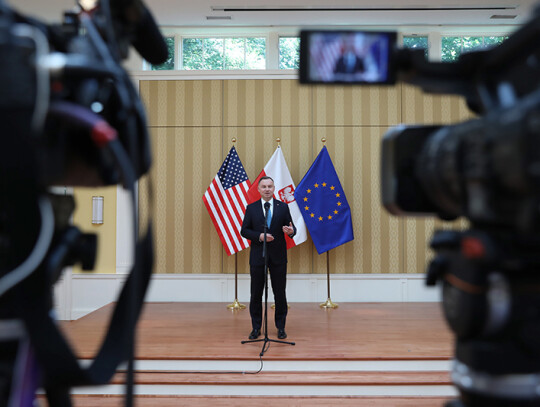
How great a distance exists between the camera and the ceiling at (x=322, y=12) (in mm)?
5316

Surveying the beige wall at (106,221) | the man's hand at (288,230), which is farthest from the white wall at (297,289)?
the man's hand at (288,230)

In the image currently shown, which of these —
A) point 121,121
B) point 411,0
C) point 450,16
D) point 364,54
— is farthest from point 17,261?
point 450,16

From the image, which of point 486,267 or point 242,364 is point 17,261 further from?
point 242,364

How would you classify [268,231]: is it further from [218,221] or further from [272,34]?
[272,34]

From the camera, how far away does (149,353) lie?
142 inches

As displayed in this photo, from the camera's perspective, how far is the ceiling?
5.32 metres

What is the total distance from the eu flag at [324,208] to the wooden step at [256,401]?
104 inches

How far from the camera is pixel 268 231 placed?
4.20 meters

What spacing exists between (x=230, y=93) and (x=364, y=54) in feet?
18.7

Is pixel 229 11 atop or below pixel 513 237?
atop

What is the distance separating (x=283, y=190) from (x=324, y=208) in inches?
22.4

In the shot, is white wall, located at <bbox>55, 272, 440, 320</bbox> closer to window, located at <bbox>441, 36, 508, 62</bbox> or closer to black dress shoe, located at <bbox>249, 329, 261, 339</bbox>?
black dress shoe, located at <bbox>249, 329, 261, 339</bbox>

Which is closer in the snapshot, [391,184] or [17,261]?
[17,261]

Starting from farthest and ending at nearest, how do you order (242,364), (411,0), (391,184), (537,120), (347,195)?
(347,195) → (411,0) → (242,364) → (391,184) → (537,120)
